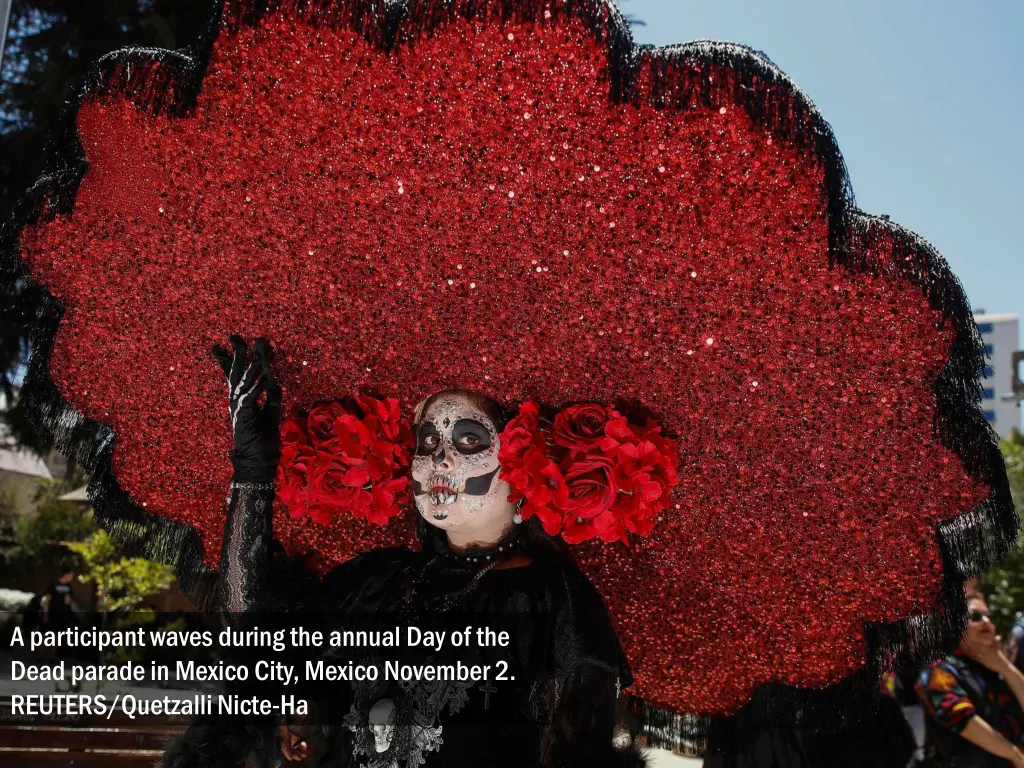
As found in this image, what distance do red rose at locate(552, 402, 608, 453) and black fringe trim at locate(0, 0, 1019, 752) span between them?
0.64 metres

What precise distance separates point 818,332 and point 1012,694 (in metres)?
2.82

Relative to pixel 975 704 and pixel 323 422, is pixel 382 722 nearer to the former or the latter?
pixel 323 422

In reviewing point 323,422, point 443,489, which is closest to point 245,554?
point 323,422

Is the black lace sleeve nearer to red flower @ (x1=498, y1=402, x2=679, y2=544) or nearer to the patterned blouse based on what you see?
red flower @ (x1=498, y1=402, x2=679, y2=544)

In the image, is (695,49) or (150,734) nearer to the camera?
(695,49)

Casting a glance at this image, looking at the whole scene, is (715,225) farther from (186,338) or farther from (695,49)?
(186,338)

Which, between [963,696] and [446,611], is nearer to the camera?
[446,611]

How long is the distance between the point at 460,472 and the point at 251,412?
52cm

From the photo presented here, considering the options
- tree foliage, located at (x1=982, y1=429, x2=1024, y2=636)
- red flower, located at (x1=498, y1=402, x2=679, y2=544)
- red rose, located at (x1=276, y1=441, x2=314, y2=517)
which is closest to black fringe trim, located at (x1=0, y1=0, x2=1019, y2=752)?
red rose, located at (x1=276, y1=441, x2=314, y2=517)

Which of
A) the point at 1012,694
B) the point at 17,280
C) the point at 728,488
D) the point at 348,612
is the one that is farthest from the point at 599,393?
the point at 1012,694

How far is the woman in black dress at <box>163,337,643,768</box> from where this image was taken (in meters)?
1.96

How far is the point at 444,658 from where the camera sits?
6.64ft

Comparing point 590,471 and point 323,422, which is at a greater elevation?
point 323,422

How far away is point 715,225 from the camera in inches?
72.3
